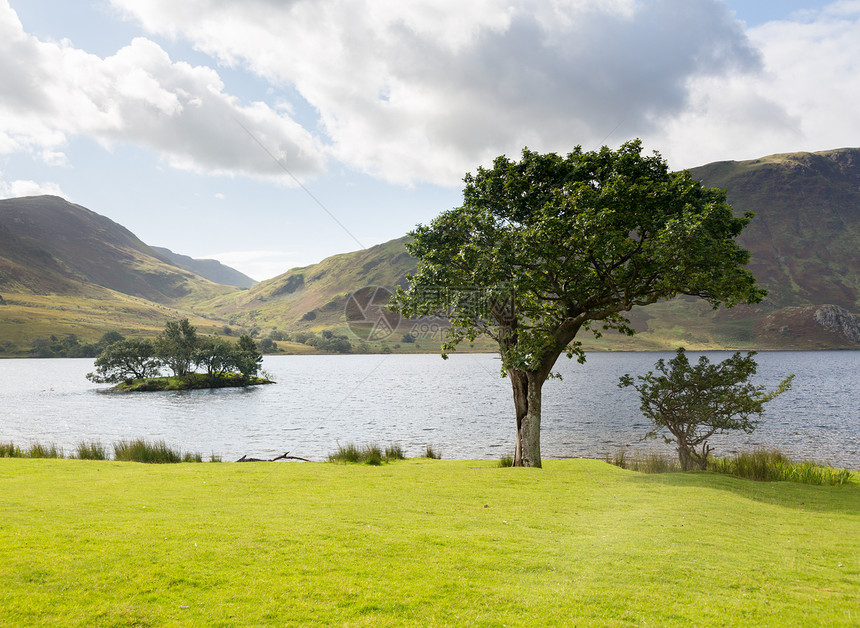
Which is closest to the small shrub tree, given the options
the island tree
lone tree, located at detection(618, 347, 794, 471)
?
the island tree

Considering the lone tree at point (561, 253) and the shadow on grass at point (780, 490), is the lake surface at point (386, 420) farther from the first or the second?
the shadow on grass at point (780, 490)

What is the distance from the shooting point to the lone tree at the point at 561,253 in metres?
19.4

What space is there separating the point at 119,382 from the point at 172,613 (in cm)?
12200

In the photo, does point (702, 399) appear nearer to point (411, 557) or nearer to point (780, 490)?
point (780, 490)

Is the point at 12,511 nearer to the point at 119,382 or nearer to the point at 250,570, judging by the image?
the point at 250,570

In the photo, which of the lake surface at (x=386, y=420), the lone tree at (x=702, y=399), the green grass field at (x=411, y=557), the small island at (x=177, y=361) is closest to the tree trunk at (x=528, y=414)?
the lone tree at (x=702, y=399)

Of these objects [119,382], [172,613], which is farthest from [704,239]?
[119,382]

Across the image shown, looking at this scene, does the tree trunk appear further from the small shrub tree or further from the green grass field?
the small shrub tree

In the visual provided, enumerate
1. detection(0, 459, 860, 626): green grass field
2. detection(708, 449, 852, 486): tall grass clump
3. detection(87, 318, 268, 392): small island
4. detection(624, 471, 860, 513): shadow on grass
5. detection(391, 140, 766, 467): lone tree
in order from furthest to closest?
detection(87, 318, 268, 392): small island
detection(708, 449, 852, 486): tall grass clump
detection(391, 140, 766, 467): lone tree
detection(624, 471, 860, 513): shadow on grass
detection(0, 459, 860, 626): green grass field

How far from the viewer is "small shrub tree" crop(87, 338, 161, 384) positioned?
10225 centimetres

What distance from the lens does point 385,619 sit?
21.6ft

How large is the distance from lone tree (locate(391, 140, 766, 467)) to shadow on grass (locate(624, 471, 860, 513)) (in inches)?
245

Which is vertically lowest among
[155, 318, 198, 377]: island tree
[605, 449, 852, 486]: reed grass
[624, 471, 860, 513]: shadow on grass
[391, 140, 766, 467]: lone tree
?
[605, 449, 852, 486]: reed grass

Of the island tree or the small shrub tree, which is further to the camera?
the small shrub tree
